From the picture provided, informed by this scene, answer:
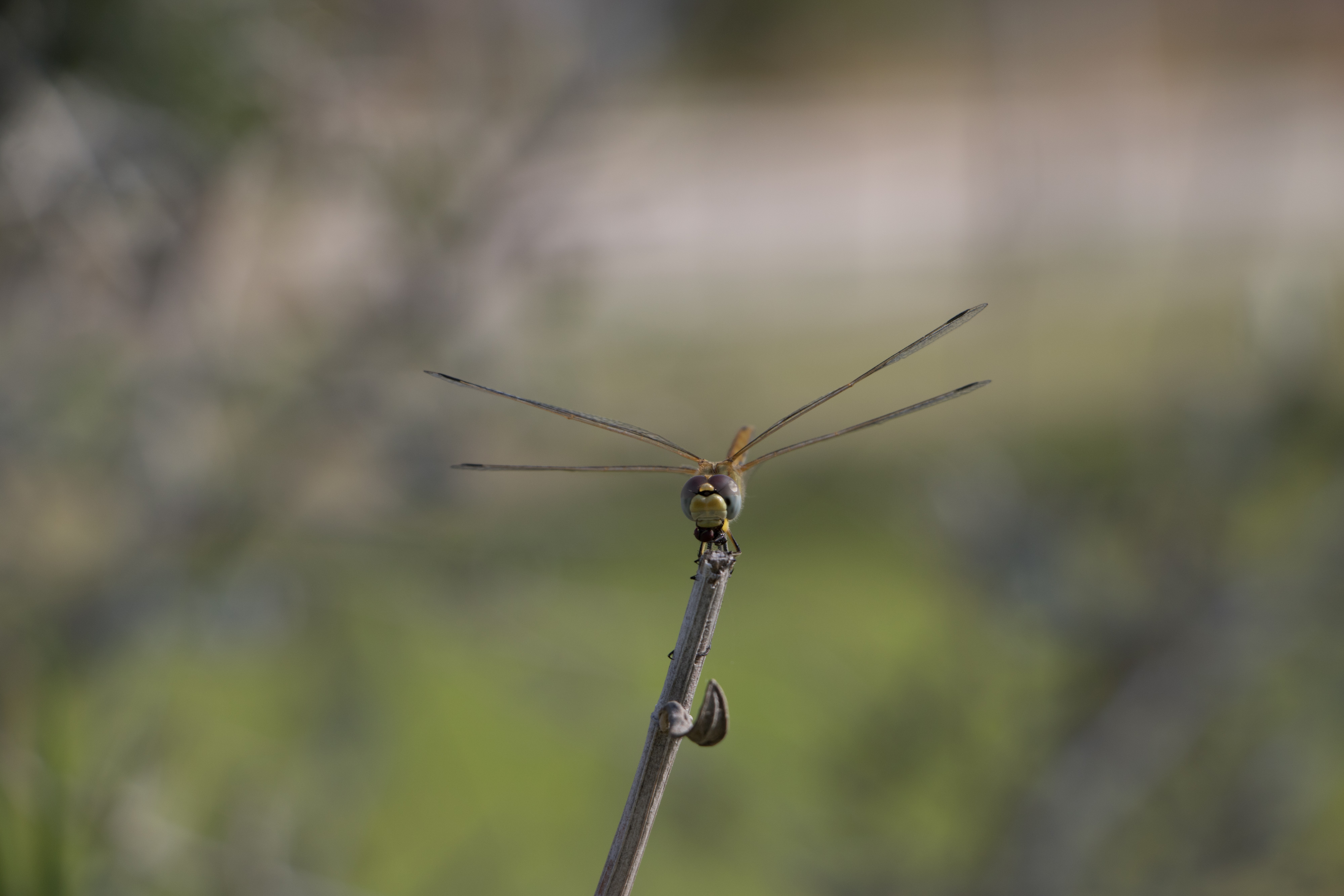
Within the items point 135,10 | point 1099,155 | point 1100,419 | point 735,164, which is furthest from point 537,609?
point 735,164

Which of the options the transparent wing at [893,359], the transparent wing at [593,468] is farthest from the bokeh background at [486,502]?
the transparent wing at [893,359]

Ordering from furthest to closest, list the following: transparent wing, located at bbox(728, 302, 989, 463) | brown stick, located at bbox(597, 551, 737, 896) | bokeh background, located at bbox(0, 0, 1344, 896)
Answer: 1. bokeh background, located at bbox(0, 0, 1344, 896)
2. transparent wing, located at bbox(728, 302, 989, 463)
3. brown stick, located at bbox(597, 551, 737, 896)

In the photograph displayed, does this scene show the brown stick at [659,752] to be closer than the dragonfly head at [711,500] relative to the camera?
Yes

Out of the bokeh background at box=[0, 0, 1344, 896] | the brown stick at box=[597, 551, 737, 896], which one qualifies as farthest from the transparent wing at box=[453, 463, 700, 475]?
the bokeh background at box=[0, 0, 1344, 896]

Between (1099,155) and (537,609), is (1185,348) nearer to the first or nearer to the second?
(1099,155)

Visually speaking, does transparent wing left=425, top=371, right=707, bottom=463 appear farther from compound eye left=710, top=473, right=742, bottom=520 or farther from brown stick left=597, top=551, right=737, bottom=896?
brown stick left=597, top=551, right=737, bottom=896

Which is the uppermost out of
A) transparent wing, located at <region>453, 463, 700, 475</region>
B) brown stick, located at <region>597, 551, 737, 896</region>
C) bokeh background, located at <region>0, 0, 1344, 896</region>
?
bokeh background, located at <region>0, 0, 1344, 896</region>

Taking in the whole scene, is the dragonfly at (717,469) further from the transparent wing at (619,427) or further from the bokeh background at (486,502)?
the bokeh background at (486,502)
